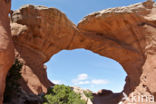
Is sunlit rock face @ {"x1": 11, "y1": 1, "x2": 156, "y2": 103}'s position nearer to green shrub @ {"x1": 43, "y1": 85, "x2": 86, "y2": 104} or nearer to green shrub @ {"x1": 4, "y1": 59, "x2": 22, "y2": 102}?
green shrub @ {"x1": 4, "y1": 59, "x2": 22, "y2": 102}

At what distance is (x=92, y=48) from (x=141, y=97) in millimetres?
8140

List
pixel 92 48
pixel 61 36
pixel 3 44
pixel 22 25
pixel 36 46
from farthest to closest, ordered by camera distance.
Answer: pixel 92 48 → pixel 61 36 → pixel 36 46 → pixel 22 25 → pixel 3 44

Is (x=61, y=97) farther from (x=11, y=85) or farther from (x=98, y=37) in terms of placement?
(x=98, y=37)

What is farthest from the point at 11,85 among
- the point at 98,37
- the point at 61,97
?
the point at 98,37

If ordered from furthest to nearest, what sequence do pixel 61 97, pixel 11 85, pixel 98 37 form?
pixel 98 37, pixel 11 85, pixel 61 97

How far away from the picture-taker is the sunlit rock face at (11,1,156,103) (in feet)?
40.3

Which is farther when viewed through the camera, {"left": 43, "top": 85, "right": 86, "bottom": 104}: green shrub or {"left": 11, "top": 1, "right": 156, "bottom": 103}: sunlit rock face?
{"left": 11, "top": 1, "right": 156, "bottom": 103}: sunlit rock face

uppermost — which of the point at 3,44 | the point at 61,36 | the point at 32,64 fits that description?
the point at 61,36

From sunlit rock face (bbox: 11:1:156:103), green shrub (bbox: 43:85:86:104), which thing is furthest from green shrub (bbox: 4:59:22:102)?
green shrub (bbox: 43:85:86:104)

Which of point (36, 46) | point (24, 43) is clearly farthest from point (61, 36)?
point (24, 43)

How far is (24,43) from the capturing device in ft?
45.4

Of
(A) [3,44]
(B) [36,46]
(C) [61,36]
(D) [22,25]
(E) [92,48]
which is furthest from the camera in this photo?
(E) [92,48]

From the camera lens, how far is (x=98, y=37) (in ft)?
53.2

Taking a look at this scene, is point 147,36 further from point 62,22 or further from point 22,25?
point 22,25
